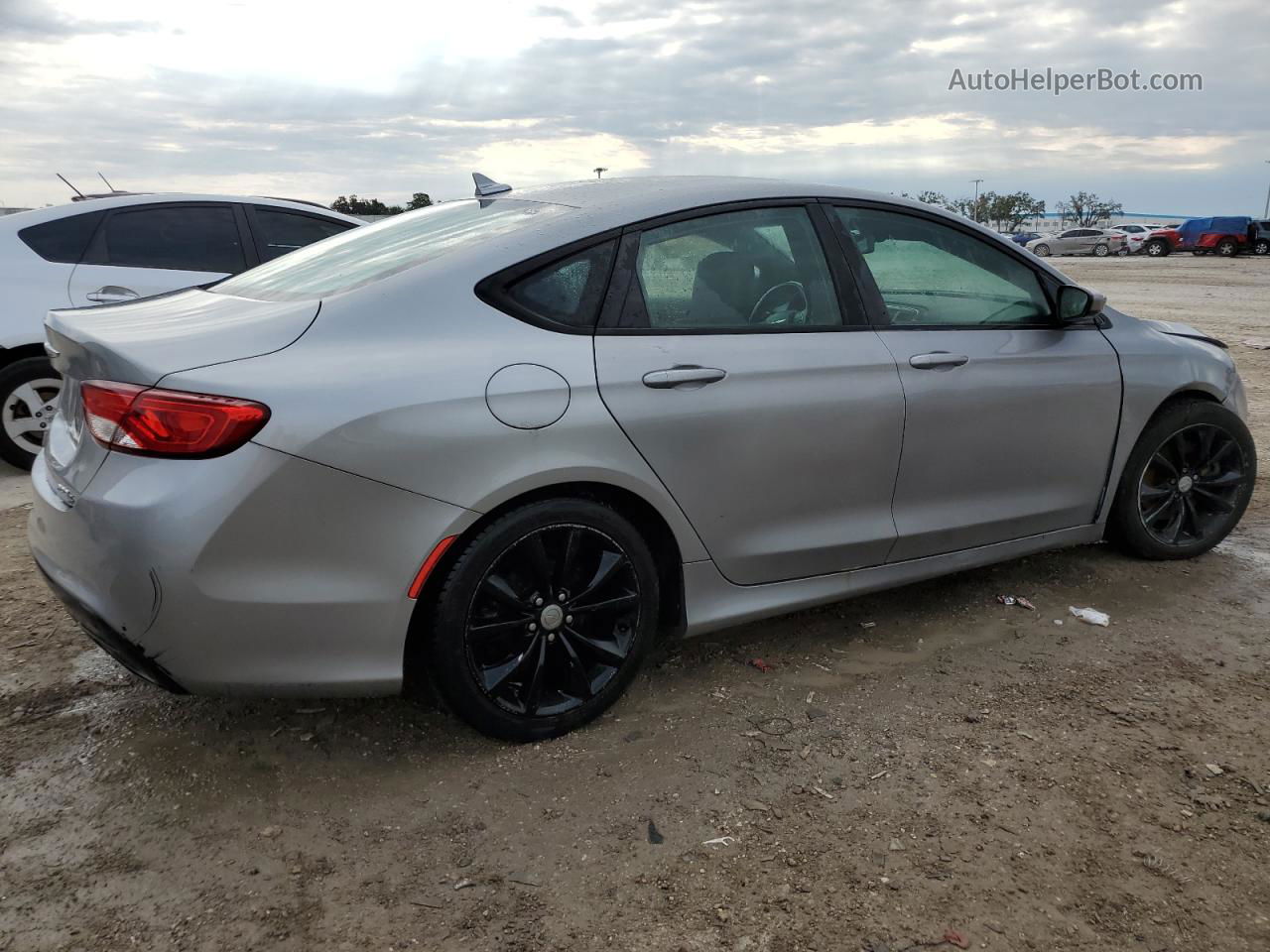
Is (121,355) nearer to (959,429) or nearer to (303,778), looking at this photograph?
(303,778)

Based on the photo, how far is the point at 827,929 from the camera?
222 cm

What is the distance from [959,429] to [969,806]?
137 cm

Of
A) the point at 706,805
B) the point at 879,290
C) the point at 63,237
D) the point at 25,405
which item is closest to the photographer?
the point at 706,805

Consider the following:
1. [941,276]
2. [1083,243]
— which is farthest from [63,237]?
[1083,243]

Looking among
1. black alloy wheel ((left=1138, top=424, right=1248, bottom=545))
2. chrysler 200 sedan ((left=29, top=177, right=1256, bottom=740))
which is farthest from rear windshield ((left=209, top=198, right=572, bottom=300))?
black alloy wheel ((left=1138, top=424, right=1248, bottom=545))

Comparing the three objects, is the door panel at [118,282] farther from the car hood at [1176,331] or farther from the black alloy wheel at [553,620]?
the car hood at [1176,331]

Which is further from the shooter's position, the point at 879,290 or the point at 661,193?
the point at 879,290

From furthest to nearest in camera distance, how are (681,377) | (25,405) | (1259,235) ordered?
(1259,235) < (25,405) < (681,377)

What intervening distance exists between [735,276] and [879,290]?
1.87ft

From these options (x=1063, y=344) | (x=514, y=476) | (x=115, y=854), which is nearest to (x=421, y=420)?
(x=514, y=476)

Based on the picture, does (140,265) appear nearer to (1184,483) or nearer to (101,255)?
(101,255)

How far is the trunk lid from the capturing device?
2.48 metres

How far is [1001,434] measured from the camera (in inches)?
143

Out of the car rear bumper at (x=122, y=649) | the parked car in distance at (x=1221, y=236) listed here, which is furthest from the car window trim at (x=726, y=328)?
the parked car in distance at (x=1221, y=236)
